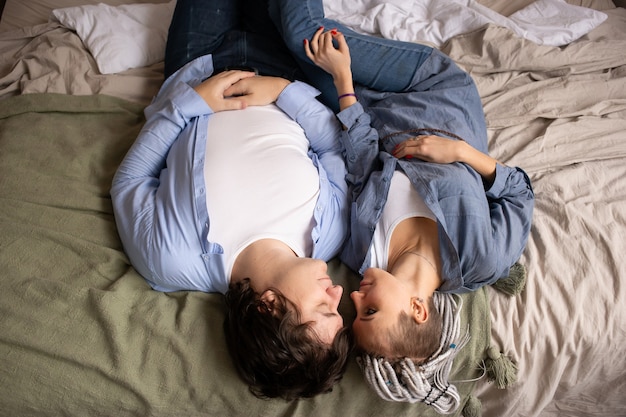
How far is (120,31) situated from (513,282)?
1.35 m

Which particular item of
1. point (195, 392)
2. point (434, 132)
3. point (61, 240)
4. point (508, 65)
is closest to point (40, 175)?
point (61, 240)

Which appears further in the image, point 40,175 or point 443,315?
point 40,175

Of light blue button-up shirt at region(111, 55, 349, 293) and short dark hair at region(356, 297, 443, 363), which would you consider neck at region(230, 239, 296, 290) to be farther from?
short dark hair at region(356, 297, 443, 363)

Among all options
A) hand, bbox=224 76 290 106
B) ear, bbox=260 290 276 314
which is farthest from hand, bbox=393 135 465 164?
ear, bbox=260 290 276 314

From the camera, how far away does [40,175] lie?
45.8 inches

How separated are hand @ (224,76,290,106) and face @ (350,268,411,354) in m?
0.54

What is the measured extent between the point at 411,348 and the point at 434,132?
21.5 inches

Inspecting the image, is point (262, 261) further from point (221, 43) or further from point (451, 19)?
point (451, 19)

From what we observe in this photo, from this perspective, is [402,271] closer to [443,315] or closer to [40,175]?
[443,315]

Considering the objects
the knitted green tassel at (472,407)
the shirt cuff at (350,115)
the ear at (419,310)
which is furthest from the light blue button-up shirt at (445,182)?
the knitted green tassel at (472,407)

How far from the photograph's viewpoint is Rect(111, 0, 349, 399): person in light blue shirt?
3.01 feet

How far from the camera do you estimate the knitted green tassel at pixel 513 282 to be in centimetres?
108

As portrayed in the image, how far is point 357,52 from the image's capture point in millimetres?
1280

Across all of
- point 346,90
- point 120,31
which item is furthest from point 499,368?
point 120,31
